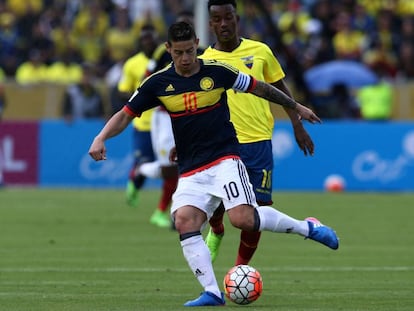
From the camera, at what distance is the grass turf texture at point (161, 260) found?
9594mm

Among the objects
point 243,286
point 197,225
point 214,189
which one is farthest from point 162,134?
point 243,286

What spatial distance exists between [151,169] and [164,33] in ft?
44.2

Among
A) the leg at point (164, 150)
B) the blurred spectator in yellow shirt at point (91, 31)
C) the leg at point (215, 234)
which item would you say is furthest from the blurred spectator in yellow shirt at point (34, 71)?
the leg at point (215, 234)

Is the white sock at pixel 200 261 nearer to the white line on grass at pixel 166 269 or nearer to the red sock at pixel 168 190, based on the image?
the white line on grass at pixel 166 269

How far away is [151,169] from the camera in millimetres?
17156

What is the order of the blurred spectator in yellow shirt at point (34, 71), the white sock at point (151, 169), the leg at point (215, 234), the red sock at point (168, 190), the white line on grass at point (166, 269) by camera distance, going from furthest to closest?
the blurred spectator in yellow shirt at point (34, 71) < the white sock at point (151, 169) < the red sock at point (168, 190) < the white line on grass at point (166, 269) < the leg at point (215, 234)

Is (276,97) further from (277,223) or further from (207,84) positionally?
(277,223)

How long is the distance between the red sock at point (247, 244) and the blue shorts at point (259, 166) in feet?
0.94

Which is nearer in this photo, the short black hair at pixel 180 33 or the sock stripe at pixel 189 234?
the short black hair at pixel 180 33

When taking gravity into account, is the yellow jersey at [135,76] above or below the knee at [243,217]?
below

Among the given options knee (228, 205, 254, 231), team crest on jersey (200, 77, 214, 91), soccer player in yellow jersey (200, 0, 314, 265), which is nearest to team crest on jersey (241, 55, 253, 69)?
soccer player in yellow jersey (200, 0, 314, 265)

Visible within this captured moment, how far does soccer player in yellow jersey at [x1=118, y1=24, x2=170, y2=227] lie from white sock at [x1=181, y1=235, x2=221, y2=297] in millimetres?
7106

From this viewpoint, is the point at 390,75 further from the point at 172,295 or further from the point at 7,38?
the point at 172,295

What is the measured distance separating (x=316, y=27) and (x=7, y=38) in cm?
763
